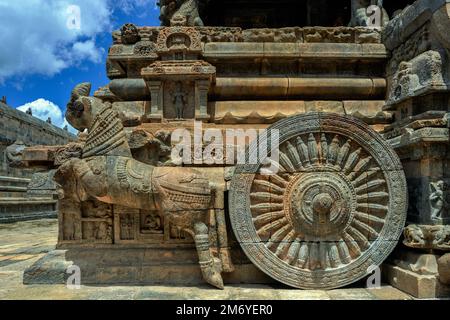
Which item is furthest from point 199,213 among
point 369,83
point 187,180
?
point 369,83

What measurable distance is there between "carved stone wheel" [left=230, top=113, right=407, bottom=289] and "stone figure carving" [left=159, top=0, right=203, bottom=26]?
A: 3.30 m

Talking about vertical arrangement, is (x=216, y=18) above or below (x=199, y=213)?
above

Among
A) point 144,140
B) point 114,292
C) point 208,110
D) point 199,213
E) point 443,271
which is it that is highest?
point 208,110

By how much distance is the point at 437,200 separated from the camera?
12.5 ft

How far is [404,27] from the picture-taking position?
4711 mm

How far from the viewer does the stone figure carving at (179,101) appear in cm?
510

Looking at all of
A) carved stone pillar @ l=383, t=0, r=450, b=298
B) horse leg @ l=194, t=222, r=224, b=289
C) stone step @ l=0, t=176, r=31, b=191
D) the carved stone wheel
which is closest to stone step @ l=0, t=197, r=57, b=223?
stone step @ l=0, t=176, r=31, b=191

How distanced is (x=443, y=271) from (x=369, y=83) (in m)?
2.90

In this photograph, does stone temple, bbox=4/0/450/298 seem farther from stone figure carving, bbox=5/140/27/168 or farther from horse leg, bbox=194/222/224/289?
stone figure carving, bbox=5/140/27/168

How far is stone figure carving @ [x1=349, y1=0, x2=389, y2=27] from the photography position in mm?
5906

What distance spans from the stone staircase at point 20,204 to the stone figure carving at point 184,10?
11.1 metres

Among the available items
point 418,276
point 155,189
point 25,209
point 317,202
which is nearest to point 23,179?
A: point 25,209
